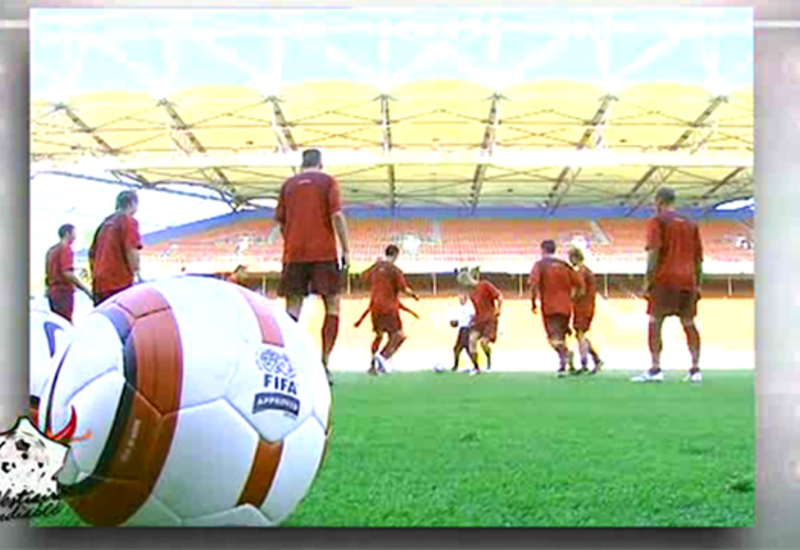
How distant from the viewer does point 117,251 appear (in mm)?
3805

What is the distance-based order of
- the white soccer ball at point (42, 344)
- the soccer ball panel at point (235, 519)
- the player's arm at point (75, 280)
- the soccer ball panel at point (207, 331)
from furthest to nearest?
1. the player's arm at point (75, 280)
2. the white soccer ball at point (42, 344)
3. the soccer ball panel at point (235, 519)
4. the soccer ball panel at point (207, 331)

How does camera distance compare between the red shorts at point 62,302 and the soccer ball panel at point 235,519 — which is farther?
the red shorts at point 62,302

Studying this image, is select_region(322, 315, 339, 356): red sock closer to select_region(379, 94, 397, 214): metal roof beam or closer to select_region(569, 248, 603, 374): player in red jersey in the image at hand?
select_region(379, 94, 397, 214): metal roof beam

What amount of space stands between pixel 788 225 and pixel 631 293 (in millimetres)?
598

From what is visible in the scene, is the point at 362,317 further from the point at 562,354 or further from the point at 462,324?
the point at 562,354

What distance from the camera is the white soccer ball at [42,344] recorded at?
3693 millimetres

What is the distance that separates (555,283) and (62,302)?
1.62 meters

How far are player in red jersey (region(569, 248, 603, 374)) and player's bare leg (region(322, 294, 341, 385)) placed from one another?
0.79 meters

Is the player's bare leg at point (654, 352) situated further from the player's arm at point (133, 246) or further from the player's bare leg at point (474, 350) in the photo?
the player's arm at point (133, 246)

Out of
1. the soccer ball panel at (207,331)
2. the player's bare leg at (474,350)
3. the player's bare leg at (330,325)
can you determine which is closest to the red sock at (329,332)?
the player's bare leg at (330,325)

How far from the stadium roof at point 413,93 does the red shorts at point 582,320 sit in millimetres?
382

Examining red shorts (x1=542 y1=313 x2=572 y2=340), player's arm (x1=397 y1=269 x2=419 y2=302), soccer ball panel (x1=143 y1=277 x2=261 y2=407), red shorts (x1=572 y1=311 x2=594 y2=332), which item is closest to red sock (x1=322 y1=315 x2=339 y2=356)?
player's arm (x1=397 y1=269 x2=419 y2=302)

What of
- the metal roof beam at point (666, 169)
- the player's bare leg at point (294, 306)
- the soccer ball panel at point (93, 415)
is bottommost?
the soccer ball panel at point (93, 415)

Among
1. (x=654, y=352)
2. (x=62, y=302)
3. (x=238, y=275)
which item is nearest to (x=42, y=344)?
(x=62, y=302)
